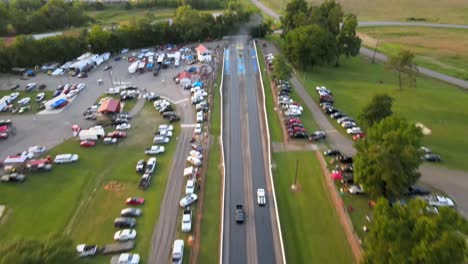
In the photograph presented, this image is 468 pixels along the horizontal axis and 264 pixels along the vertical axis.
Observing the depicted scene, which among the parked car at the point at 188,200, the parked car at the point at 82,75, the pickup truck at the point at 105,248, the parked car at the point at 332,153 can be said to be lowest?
the pickup truck at the point at 105,248

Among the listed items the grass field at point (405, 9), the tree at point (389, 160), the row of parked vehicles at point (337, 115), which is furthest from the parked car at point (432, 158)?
the grass field at point (405, 9)

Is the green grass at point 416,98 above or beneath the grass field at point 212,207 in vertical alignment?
above

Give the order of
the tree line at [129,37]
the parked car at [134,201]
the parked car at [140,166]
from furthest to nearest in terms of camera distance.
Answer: the tree line at [129,37], the parked car at [140,166], the parked car at [134,201]

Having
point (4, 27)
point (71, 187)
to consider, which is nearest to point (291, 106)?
point (71, 187)

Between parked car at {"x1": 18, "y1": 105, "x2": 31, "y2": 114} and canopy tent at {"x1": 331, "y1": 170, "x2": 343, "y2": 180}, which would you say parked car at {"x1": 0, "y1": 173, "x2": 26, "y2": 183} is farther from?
canopy tent at {"x1": 331, "y1": 170, "x2": 343, "y2": 180}

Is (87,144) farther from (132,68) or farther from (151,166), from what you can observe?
(132,68)

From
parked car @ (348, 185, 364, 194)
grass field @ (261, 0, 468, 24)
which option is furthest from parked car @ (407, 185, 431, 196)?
grass field @ (261, 0, 468, 24)

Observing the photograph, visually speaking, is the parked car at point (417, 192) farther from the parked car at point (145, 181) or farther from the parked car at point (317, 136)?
the parked car at point (145, 181)
